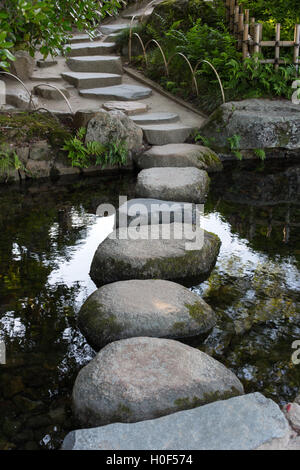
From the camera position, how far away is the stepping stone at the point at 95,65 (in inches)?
490

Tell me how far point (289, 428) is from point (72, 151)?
6.47 m

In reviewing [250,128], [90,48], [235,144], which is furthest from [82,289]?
[90,48]

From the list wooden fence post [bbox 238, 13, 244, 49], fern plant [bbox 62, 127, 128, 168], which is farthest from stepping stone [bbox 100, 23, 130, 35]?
fern plant [bbox 62, 127, 128, 168]

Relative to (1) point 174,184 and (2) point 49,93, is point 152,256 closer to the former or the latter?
(1) point 174,184

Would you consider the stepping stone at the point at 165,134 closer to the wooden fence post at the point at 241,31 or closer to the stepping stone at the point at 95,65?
the wooden fence post at the point at 241,31

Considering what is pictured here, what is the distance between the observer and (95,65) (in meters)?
12.4

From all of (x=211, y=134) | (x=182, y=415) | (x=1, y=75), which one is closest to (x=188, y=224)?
(x=182, y=415)

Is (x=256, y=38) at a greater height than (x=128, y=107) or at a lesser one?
greater

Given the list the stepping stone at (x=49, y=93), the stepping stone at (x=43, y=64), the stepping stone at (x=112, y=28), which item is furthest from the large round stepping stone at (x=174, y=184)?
the stepping stone at (x=112, y=28)

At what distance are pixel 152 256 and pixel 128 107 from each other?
5769mm

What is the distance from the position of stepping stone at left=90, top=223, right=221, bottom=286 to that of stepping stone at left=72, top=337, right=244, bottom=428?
1.56 metres

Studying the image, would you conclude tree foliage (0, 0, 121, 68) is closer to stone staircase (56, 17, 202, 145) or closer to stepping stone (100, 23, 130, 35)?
stone staircase (56, 17, 202, 145)

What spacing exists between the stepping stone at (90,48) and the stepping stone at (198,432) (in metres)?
11.9

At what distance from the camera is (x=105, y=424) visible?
10.3 feet
